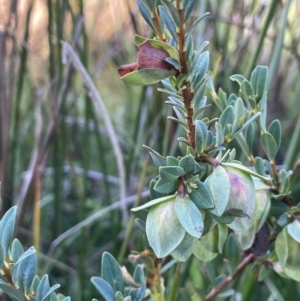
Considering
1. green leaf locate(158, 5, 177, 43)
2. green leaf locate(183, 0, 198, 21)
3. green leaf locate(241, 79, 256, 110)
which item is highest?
green leaf locate(183, 0, 198, 21)

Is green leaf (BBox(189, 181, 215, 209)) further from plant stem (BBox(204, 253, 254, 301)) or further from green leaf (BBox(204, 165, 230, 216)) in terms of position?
plant stem (BBox(204, 253, 254, 301))

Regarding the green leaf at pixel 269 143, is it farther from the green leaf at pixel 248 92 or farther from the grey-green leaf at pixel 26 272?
the grey-green leaf at pixel 26 272

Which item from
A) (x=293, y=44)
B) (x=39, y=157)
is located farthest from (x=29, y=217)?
(x=293, y=44)

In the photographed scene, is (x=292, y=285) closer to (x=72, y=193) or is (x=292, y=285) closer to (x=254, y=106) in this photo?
(x=254, y=106)

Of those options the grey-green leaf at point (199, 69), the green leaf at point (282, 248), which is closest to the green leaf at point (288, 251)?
the green leaf at point (282, 248)

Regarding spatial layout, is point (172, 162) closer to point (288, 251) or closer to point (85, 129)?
point (288, 251)

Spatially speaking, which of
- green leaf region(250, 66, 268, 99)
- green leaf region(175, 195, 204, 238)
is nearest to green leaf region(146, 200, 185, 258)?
green leaf region(175, 195, 204, 238)
